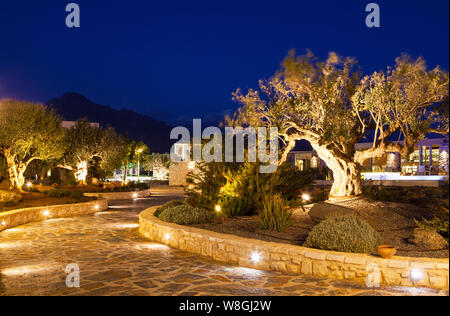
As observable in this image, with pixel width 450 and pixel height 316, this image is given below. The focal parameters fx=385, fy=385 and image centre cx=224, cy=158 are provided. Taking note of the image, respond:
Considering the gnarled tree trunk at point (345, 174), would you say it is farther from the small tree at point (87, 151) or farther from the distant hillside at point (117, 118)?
the distant hillside at point (117, 118)

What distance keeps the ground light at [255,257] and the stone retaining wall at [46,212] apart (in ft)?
27.2

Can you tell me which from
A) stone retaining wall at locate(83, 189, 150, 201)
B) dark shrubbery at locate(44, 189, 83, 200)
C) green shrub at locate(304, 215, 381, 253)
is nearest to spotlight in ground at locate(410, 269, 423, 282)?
green shrub at locate(304, 215, 381, 253)

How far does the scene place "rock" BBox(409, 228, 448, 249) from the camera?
278 inches

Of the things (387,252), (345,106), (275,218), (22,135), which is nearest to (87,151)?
(22,135)

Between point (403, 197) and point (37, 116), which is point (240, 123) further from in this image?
point (37, 116)

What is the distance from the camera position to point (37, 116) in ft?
60.3

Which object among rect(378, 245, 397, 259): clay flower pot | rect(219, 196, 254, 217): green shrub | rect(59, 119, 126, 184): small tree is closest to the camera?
rect(378, 245, 397, 259): clay flower pot

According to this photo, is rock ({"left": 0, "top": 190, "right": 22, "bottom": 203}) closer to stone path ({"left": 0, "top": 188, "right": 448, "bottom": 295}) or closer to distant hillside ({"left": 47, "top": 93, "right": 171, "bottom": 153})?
stone path ({"left": 0, "top": 188, "right": 448, "bottom": 295})

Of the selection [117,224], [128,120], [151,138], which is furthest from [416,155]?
[128,120]

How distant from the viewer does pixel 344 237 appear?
6.61m

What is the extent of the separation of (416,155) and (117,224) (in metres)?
23.7

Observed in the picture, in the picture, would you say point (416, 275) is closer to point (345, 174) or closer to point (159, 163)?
point (345, 174)

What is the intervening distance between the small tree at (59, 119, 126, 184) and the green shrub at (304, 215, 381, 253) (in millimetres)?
20634

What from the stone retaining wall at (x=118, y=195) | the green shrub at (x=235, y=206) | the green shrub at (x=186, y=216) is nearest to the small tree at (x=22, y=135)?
the stone retaining wall at (x=118, y=195)
